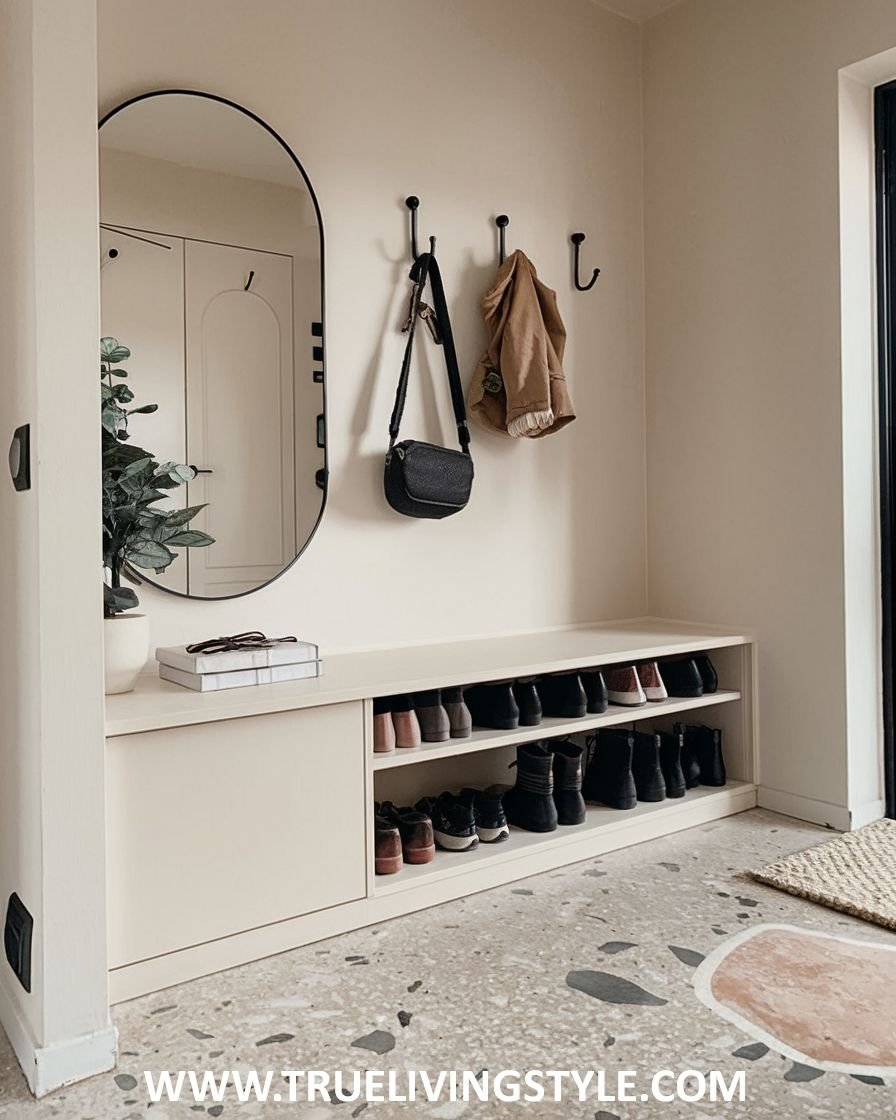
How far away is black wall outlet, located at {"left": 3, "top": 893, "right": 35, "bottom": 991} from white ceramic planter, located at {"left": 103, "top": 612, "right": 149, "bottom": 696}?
40cm

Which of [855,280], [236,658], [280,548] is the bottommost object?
[236,658]

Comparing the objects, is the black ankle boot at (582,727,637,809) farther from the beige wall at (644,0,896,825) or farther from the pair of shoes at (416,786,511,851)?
the beige wall at (644,0,896,825)

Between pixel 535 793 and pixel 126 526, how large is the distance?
111cm

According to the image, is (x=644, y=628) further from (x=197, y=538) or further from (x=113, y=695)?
(x=113, y=695)

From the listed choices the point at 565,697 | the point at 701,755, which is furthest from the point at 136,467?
the point at 701,755

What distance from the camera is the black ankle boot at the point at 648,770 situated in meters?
2.53

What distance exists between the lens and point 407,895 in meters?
2.03

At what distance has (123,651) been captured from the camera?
1.86m

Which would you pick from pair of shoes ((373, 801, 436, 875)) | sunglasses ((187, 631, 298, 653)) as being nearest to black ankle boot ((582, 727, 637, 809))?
pair of shoes ((373, 801, 436, 875))

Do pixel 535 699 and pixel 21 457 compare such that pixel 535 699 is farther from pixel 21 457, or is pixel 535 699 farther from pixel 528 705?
pixel 21 457

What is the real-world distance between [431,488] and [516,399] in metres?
0.37

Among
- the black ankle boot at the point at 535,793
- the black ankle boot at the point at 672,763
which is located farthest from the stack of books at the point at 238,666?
the black ankle boot at the point at 672,763

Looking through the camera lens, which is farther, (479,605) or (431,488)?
(479,605)

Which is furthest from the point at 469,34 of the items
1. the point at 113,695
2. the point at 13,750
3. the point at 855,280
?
the point at 13,750
